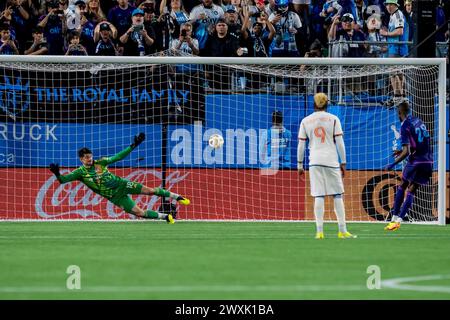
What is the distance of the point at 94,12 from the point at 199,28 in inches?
94.7

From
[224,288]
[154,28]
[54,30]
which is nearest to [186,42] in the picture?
[154,28]

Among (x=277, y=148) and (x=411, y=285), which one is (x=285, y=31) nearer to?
(x=277, y=148)

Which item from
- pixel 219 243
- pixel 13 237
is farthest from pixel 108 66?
pixel 219 243

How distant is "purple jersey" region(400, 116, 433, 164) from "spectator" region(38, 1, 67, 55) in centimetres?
841

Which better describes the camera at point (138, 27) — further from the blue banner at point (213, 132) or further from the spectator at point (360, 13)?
the spectator at point (360, 13)

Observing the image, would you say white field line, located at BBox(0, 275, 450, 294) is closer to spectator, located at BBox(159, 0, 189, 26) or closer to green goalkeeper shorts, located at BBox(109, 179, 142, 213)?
green goalkeeper shorts, located at BBox(109, 179, 142, 213)

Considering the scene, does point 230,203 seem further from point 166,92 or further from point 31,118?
point 31,118

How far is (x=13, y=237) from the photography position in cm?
1616

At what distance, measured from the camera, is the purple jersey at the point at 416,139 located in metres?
19.4

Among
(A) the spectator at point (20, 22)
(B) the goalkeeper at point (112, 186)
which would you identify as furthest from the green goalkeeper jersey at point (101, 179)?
(A) the spectator at point (20, 22)

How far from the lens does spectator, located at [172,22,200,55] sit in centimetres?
2425

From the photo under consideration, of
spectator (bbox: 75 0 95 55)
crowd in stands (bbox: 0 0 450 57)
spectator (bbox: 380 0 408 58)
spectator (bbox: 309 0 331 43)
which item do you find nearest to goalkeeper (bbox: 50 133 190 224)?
crowd in stands (bbox: 0 0 450 57)

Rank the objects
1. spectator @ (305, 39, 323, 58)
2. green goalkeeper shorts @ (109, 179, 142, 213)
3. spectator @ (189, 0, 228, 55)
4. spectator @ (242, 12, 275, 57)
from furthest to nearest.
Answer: spectator @ (242, 12, 275, 57) → spectator @ (189, 0, 228, 55) → spectator @ (305, 39, 323, 58) → green goalkeeper shorts @ (109, 179, 142, 213)

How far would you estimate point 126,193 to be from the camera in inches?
851
